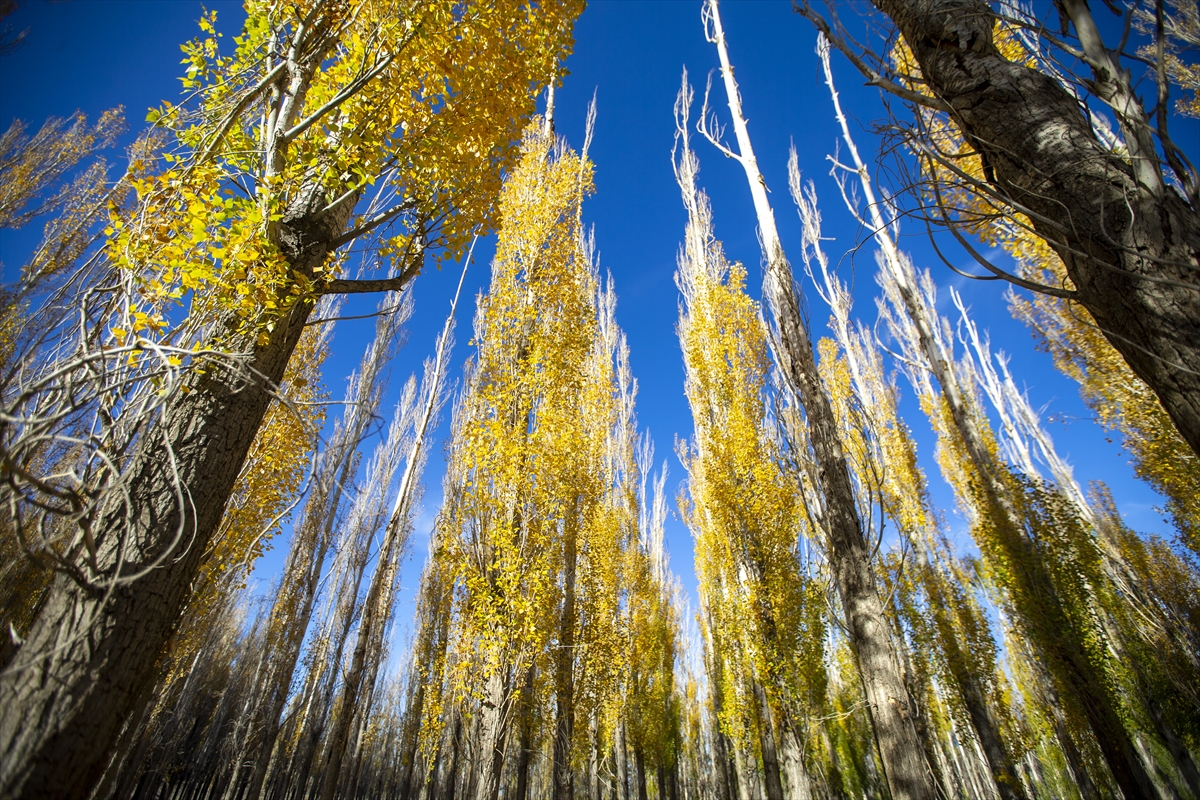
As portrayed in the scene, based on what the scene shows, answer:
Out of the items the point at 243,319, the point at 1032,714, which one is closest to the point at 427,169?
the point at 243,319

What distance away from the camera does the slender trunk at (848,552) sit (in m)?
3.03

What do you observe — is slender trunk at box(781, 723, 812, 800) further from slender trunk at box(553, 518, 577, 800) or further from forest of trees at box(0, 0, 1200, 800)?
slender trunk at box(553, 518, 577, 800)

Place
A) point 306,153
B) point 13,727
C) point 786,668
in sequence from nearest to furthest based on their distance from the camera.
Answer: point 13,727, point 306,153, point 786,668

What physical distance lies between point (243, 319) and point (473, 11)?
2.48 meters

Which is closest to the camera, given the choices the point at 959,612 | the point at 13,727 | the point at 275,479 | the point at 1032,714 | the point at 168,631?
the point at 13,727

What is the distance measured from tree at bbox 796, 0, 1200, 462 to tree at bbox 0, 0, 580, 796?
2.56 metres

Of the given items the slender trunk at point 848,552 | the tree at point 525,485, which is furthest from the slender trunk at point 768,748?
the slender trunk at point 848,552

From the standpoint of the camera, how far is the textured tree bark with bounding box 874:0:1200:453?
1.27 meters

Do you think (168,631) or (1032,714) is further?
(1032,714)

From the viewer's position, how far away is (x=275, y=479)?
22.9ft

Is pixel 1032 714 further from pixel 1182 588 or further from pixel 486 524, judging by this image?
pixel 486 524

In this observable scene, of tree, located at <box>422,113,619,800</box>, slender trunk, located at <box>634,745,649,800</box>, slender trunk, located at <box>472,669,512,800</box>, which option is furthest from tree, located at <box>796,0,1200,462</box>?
slender trunk, located at <box>634,745,649,800</box>

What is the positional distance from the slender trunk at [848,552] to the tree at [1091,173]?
8.11ft

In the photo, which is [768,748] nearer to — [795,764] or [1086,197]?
[795,764]
